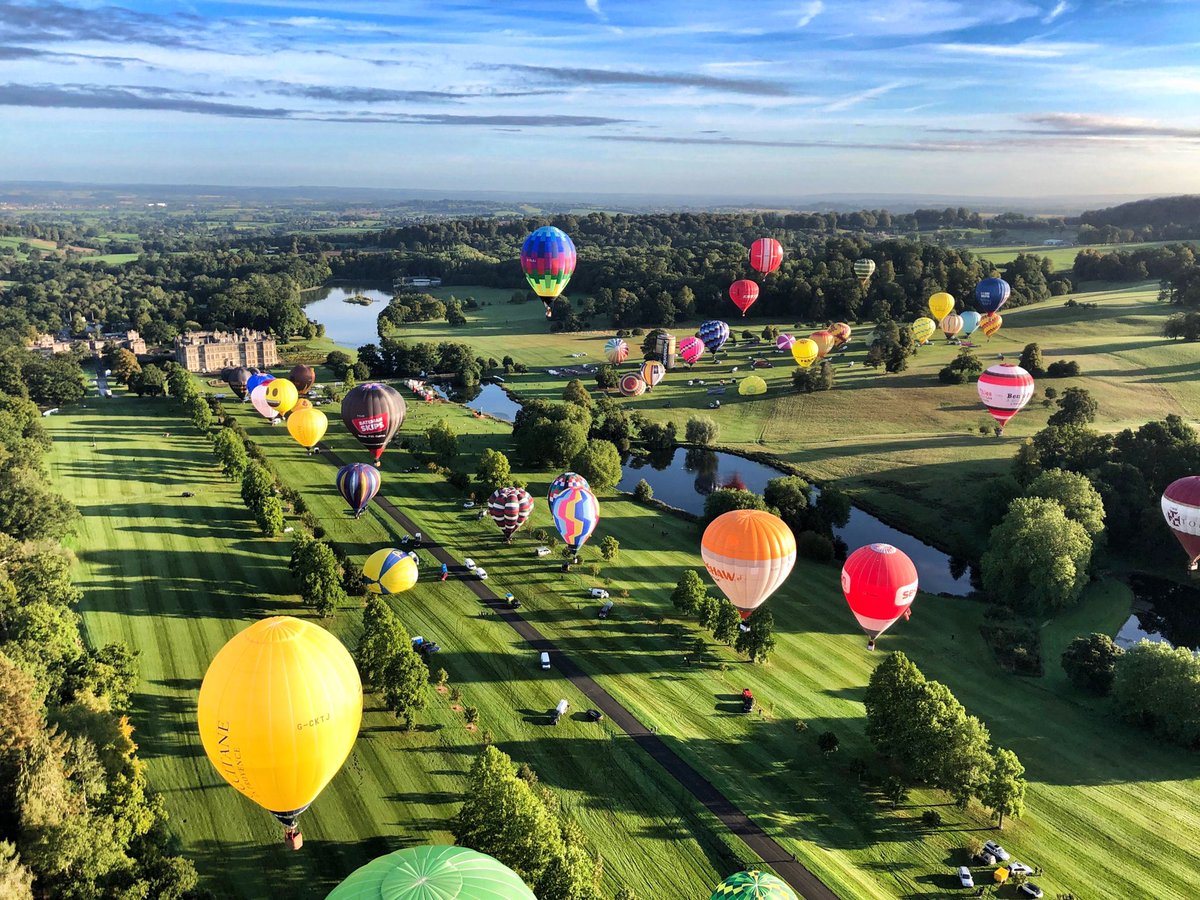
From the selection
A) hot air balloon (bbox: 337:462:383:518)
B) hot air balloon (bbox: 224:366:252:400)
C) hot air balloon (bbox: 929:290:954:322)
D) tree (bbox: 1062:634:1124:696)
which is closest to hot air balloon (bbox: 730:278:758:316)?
hot air balloon (bbox: 929:290:954:322)

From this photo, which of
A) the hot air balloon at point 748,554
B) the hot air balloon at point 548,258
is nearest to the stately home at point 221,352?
the hot air balloon at point 548,258

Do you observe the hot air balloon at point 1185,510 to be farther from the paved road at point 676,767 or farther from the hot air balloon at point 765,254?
the hot air balloon at point 765,254

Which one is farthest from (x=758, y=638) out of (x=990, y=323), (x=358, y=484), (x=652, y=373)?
(x=990, y=323)

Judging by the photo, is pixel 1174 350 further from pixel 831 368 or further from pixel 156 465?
pixel 156 465

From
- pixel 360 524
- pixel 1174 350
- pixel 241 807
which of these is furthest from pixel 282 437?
pixel 1174 350

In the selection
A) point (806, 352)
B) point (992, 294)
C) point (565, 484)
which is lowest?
point (565, 484)

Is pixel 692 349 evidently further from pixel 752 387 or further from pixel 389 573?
pixel 389 573

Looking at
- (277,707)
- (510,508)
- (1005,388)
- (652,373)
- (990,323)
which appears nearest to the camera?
(277,707)

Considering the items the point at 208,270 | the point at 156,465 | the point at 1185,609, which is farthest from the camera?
the point at 208,270
